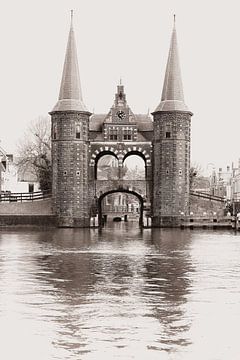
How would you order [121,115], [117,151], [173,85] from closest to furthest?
[173,85], [117,151], [121,115]

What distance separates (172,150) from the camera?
226 feet

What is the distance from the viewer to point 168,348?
459 inches

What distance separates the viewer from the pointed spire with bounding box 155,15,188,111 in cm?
6919

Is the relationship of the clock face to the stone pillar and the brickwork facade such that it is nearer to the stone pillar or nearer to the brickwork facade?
the brickwork facade

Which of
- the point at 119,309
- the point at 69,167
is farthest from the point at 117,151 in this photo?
the point at 119,309

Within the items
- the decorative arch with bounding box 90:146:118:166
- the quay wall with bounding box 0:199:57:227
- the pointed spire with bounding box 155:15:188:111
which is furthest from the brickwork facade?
the quay wall with bounding box 0:199:57:227

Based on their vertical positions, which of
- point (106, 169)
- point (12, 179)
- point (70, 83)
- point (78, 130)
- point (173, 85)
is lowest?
point (12, 179)

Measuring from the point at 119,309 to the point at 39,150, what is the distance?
2832 inches

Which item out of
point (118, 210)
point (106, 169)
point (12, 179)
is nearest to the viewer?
point (12, 179)

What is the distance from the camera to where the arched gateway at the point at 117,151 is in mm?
68625

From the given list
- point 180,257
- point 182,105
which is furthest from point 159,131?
point 180,257

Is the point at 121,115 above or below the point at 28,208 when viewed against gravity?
above

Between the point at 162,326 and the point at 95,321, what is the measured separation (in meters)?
1.43

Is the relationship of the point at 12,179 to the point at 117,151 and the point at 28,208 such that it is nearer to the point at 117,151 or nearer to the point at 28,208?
the point at 28,208
